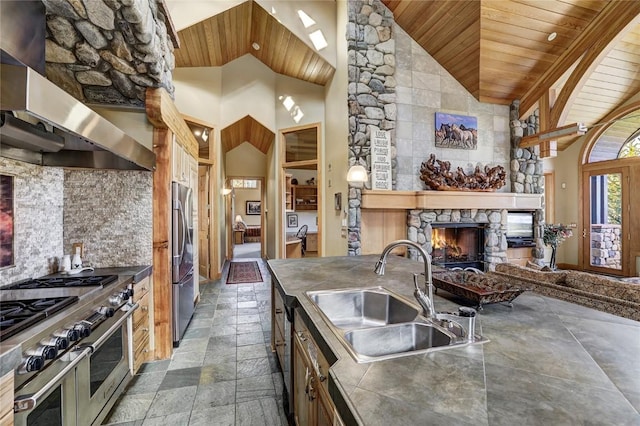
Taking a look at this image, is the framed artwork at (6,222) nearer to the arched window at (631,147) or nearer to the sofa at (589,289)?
the sofa at (589,289)

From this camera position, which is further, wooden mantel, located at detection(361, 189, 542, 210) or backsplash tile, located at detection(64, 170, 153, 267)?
wooden mantel, located at detection(361, 189, 542, 210)

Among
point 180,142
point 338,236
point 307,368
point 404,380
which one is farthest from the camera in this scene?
point 338,236

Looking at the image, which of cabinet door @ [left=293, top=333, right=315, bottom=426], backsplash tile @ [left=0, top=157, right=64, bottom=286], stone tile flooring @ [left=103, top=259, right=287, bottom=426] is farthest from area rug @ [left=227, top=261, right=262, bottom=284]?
cabinet door @ [left=293, top=333, right=315, bottom=426]

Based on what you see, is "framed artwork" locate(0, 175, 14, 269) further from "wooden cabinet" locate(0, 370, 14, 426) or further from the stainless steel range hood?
"wooden cabinet" locate(0, 370, 14, 426)

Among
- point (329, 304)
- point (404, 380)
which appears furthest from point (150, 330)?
point (404, 380)

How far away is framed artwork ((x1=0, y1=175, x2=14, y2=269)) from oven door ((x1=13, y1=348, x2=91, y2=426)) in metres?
0.82

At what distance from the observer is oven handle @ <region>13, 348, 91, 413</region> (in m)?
1.08

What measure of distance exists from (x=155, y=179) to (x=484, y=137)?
489 centimetres

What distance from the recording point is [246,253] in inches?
352

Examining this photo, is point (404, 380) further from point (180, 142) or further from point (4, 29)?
point (180, 142)

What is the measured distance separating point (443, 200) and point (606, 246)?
4724mm

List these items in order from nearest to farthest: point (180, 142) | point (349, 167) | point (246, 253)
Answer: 1. point (180, 142)
2. point (349, 167)
3. point (246, 253)

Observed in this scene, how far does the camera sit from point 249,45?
17.3 feet

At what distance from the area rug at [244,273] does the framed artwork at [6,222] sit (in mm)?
3772
